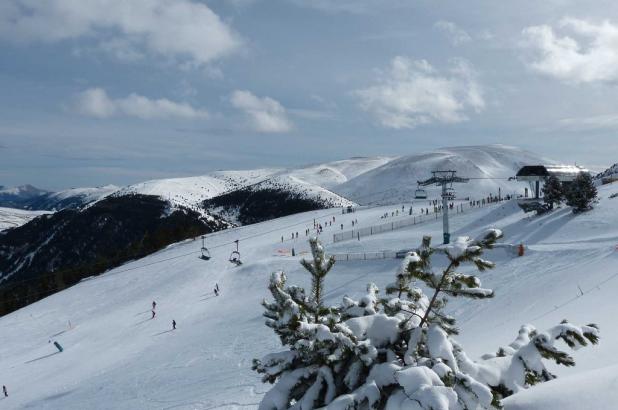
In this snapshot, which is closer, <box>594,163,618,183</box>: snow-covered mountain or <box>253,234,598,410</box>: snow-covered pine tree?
<box>253,234,598,410</box>: snow-covered pine tree

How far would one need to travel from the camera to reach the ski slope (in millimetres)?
14977

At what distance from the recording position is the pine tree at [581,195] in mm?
42781

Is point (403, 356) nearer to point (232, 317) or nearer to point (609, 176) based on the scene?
point (232, 317)

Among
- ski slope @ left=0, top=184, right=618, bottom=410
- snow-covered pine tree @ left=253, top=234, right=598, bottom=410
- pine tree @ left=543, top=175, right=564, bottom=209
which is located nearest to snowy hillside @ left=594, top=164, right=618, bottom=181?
ski slope @ left=0, top=184, right=618, bottom=410

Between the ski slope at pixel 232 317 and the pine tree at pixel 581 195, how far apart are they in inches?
41.6

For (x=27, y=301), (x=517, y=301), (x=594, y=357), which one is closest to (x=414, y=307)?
(x=594, y=357)

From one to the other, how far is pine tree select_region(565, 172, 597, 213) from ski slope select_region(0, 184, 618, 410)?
1057 millimetres

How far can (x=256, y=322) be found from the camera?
29.6 m

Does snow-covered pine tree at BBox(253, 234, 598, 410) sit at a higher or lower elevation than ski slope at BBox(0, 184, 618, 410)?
higher

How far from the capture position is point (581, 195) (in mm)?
42688

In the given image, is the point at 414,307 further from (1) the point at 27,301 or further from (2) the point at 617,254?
(1) the point at 27,301

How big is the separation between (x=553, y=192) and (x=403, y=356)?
47673 millimetres

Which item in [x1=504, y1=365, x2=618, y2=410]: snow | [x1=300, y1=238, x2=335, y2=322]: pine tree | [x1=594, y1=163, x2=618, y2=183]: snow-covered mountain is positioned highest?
[x1=594, y1=163, x2=618, y2=183]: snow-covered mountain

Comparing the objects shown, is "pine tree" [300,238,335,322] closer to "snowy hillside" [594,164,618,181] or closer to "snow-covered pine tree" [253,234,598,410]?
"snow-covered pine tree" [253,234,598,410]
